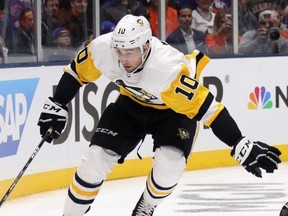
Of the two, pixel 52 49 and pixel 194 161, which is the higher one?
pixel 52 49

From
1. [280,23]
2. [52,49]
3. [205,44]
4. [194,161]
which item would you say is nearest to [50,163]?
[52,49]

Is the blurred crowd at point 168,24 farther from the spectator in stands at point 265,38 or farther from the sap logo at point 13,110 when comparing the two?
the sap logo at point 13,110

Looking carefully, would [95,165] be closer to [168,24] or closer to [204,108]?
[204,108]

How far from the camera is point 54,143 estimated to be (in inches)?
351

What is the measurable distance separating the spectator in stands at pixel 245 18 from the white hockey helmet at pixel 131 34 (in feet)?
17.6

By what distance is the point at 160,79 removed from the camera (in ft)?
19.0

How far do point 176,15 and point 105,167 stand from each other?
4.75 meters

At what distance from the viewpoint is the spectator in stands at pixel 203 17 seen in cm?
1076

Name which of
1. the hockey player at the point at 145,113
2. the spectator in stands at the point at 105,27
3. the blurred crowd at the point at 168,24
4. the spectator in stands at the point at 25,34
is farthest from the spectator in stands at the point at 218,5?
the hockey player at the point at 145,113

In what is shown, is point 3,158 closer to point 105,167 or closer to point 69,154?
point 69,154

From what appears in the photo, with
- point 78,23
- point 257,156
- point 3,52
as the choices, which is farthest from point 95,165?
point 78,23

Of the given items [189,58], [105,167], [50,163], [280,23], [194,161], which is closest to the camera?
[105,167]

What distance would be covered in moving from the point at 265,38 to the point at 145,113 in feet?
Answer: 17.7

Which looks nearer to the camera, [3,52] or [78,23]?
[3,52]
